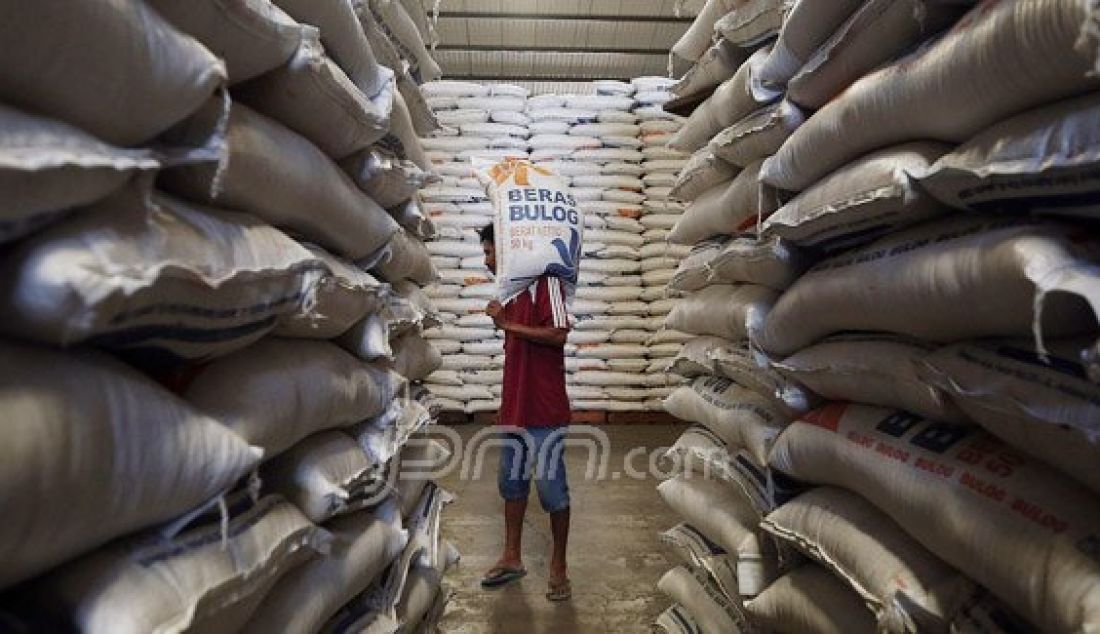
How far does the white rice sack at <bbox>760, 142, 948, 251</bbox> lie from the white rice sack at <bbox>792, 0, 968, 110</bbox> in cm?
20

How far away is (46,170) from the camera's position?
699 millimetres

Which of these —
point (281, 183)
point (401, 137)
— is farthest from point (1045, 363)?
point (401, 137)

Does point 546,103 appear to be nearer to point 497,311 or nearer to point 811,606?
point 497,311

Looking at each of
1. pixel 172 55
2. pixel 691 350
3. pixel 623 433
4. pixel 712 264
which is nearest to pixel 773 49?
pixel 712 264

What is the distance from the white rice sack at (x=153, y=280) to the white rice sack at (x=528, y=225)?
78.6 inches

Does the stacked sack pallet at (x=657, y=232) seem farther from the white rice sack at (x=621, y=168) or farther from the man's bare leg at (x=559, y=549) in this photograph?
the man's bare leg at (x=559, y=549)

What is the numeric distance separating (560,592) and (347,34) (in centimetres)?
234

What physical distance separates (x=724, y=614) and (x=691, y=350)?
0.88 metres

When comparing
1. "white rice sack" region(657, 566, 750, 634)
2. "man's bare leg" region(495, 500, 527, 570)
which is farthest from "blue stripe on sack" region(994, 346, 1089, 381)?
"man's bare leg" region(495, 500, 527, 570)

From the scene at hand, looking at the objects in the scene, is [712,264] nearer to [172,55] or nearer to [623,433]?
[172,55]

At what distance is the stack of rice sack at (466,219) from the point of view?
6.40 m

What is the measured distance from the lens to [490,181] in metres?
3.38

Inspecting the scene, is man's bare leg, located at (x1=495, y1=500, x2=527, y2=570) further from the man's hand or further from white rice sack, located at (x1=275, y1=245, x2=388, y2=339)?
white rice sack, located at (x1=275, y1=245, x2=388, y2=339)

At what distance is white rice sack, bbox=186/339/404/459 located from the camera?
3.84 ft
